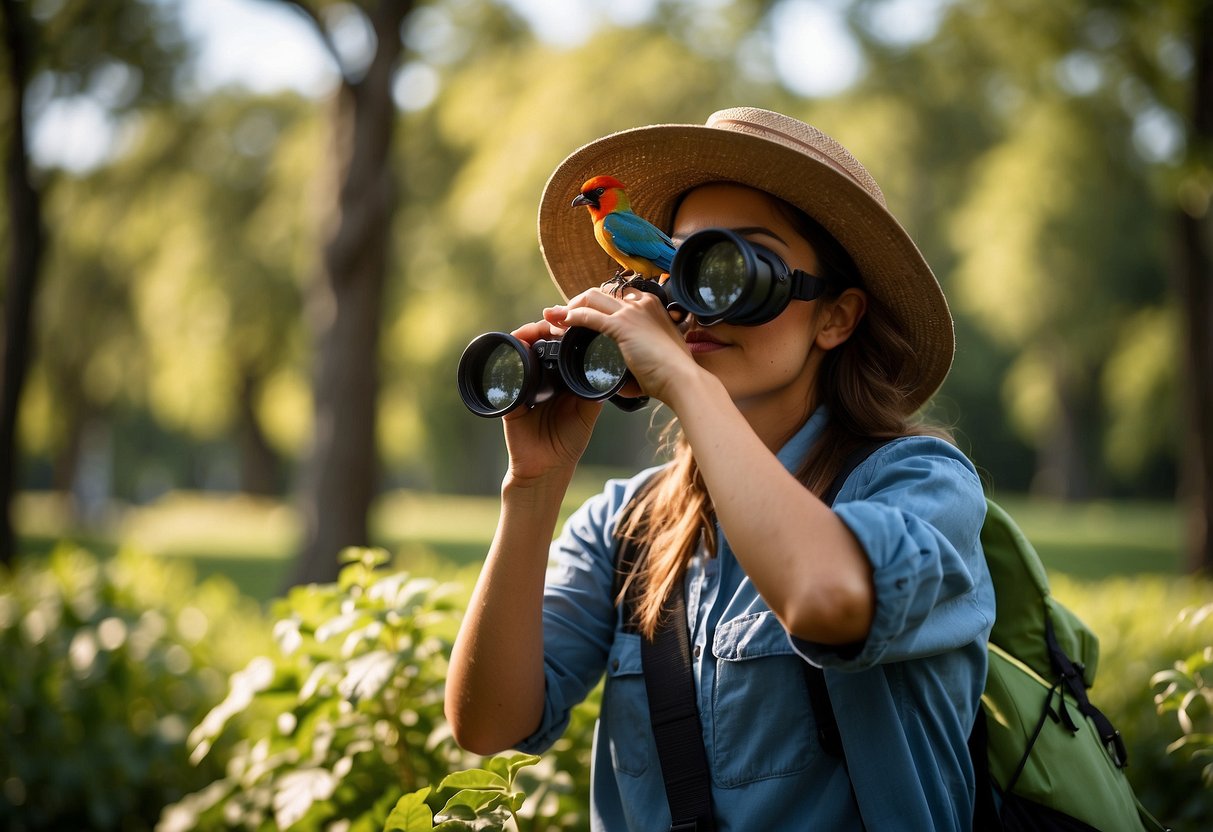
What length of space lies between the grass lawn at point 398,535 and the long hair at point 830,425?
736cm

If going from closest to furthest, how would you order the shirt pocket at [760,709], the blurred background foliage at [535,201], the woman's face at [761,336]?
the shirt pocket at [760,709], the woman's face at [761,336], the blurred background foliage at [535,201]

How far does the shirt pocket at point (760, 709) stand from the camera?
1.62 metres

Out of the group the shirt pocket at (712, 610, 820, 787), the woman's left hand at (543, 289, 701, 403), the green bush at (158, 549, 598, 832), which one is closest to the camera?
the woman's left hand at (543, 289, 701, 403)

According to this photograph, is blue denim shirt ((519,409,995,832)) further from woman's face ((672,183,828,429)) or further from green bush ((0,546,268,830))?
green bush ((0,546,268,830))

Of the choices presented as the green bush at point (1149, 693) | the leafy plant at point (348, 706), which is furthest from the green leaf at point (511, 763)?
the green bush at point (1149, 693)

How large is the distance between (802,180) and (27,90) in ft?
29.0

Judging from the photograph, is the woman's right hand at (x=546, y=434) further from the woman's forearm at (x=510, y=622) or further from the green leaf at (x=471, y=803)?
the green leaf at (x=471, y=803)

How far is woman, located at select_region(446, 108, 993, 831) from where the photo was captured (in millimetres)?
1384

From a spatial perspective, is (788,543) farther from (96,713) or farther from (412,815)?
(96,713)

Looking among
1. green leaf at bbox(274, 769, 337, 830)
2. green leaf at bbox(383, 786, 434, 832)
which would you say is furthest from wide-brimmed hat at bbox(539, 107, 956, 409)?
green leaf at bbox(274, 769, 337, 830)

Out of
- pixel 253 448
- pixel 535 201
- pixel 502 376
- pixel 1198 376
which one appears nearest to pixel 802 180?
pixel 502 376

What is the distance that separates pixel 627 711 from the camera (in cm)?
182

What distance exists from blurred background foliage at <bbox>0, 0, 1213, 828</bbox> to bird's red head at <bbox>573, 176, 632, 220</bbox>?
0.76ft

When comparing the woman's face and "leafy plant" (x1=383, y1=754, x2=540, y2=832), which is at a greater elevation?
the woman's face
